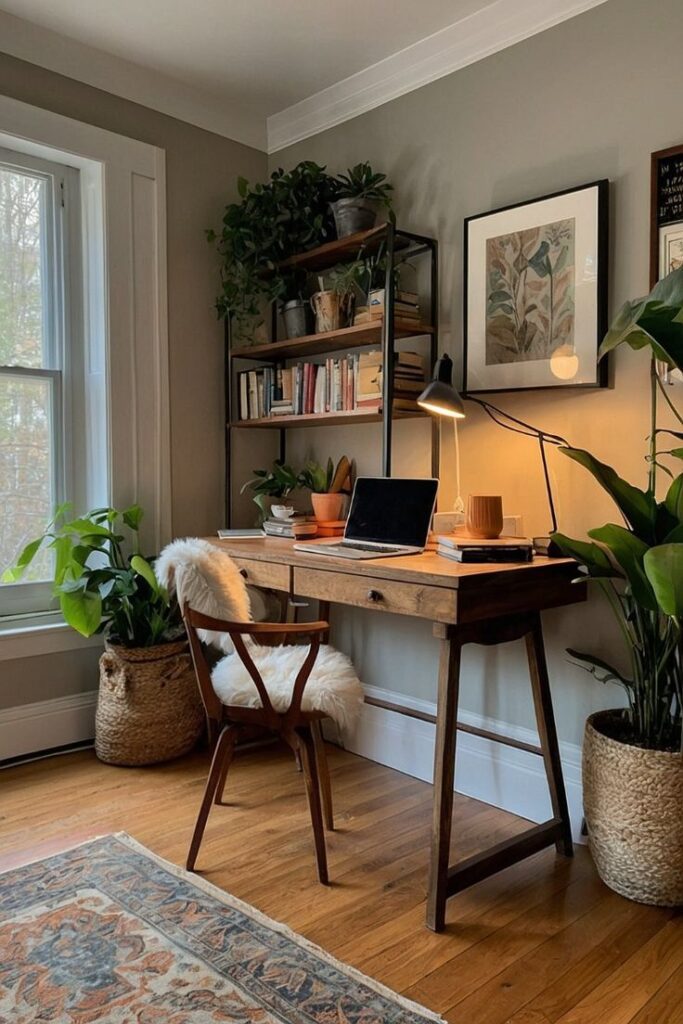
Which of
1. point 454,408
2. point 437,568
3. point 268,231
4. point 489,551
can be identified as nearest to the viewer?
point 437,568

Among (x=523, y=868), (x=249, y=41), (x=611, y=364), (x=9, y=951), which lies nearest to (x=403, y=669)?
(x=523, y=868)

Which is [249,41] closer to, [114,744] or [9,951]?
[114,744]

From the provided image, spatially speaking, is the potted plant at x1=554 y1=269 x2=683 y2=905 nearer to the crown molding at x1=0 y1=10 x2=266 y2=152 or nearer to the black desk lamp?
the black desk lamp

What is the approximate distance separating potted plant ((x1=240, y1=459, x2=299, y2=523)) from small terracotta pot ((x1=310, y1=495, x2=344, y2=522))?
23 cm

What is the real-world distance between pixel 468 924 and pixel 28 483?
2130mm

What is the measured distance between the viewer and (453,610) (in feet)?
6.01

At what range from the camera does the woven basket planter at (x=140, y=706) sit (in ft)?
9.07

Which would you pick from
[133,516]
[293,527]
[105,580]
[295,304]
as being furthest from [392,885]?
[295,304]

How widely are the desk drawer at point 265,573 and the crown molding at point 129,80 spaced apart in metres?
1.87

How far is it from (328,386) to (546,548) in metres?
1.04

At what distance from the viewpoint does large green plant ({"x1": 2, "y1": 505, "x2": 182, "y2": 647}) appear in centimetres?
269

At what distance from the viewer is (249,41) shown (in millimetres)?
2709

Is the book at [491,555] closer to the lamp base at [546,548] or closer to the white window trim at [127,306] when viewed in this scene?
the lamp base at [546,548]

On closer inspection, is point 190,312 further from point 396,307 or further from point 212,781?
point 212,781
